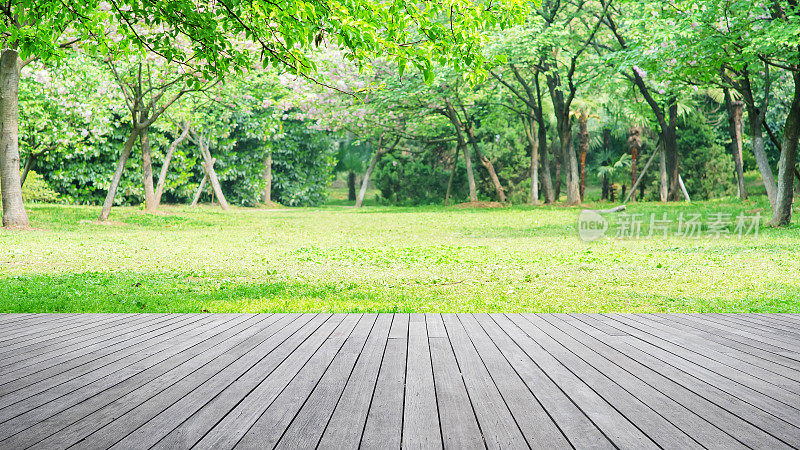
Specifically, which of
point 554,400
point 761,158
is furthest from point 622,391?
point 761,158

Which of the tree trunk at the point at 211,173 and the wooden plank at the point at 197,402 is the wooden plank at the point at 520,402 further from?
the tree trunk at the point at 211,173

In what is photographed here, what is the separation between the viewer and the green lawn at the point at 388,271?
621cm

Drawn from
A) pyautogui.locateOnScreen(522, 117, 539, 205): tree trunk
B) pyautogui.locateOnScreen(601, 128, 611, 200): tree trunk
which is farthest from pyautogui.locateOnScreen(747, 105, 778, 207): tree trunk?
pyautogui.locateOnScreen(601, 128, 611, 200): tree trunk

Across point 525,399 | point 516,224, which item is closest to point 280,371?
point 525,399

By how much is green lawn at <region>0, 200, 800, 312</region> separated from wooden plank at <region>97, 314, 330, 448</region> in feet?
6.61

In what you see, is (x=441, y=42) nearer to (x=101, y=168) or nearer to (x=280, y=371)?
(x=280, y=371)

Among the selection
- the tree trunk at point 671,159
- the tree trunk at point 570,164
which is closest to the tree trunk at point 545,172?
the tree trunk at point 570,164

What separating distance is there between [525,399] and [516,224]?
14.5 metres

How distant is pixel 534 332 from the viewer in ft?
14.5

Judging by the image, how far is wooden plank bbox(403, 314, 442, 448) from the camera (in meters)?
2.41

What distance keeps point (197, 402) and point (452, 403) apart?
1.20 metres

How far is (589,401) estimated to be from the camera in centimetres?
286

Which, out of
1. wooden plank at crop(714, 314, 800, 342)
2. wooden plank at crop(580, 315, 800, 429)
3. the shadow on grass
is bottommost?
the shadow on grass

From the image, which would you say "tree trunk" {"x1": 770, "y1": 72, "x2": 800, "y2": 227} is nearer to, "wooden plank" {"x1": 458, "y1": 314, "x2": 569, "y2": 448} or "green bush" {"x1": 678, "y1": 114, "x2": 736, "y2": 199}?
"wooden plank" {"x1": 458, "y1": 314, "x2": 569, "y2": 448}
